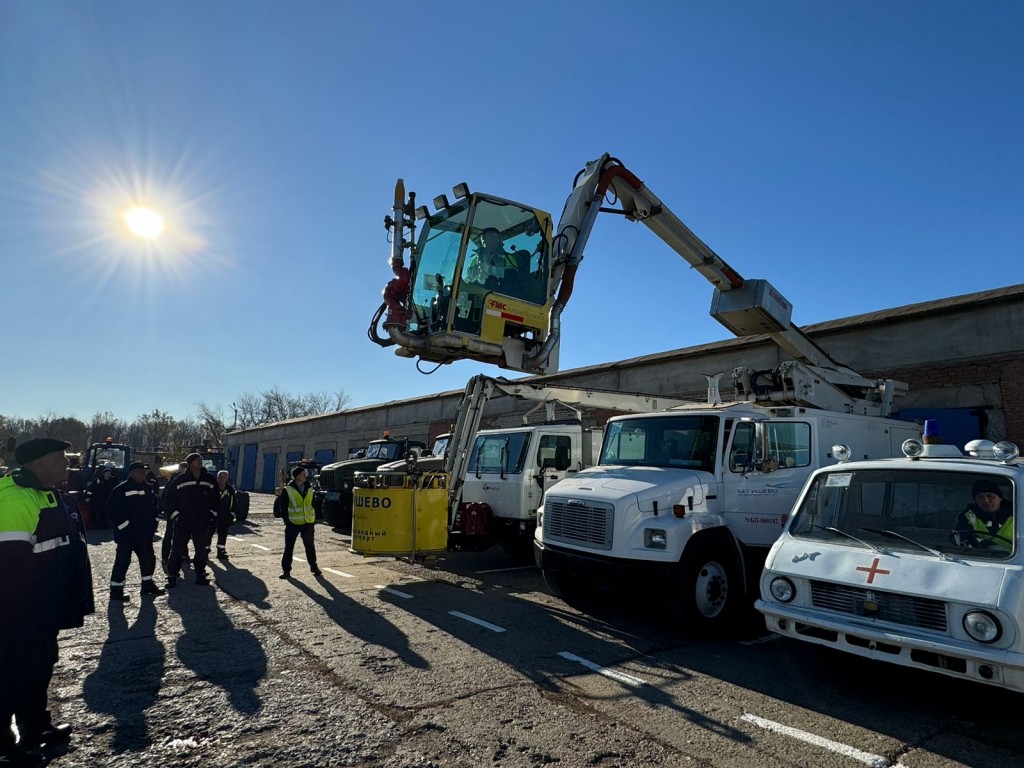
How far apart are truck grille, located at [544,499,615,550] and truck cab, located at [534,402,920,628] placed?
11 mm

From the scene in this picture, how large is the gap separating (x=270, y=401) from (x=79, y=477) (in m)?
59.9

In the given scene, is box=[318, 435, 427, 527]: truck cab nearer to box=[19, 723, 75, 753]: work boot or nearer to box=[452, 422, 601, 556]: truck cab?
box=[452, 422, 601, 556]: truck cab

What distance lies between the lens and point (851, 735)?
3916 millimetres

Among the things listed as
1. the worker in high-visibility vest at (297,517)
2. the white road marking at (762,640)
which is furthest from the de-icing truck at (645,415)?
the worker in high-visibility vest at (297,517)

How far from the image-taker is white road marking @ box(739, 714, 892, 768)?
11.7ft

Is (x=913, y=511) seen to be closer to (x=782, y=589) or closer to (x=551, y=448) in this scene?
(x=782, y=589)

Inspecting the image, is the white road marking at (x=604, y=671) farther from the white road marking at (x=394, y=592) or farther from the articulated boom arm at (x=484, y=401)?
the articulated boom arm at (x=484, y=401)

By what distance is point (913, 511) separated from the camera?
484 centimetres

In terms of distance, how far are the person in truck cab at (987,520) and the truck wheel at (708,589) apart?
238 cm

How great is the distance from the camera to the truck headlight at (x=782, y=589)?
4.82 metres

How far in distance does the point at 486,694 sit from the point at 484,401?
5221 millimetres

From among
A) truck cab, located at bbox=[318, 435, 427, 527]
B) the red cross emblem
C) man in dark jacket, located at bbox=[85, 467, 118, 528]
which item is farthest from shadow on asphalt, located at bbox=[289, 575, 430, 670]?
man in dark jacket, located at bbox=[85, 467, 118, 528]

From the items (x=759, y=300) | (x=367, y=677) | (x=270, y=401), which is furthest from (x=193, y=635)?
(x=270, y=401)

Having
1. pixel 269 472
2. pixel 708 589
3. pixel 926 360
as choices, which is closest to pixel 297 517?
pixel 708 589
